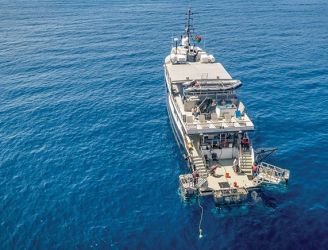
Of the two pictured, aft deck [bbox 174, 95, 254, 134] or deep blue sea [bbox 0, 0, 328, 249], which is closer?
Answer: deep blue sea [bbox 0, 0, 328, 249]

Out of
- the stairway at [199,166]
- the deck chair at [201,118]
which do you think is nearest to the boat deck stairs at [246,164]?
the stairway at [199,166]

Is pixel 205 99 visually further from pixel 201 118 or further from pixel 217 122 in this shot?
pixel 217 122

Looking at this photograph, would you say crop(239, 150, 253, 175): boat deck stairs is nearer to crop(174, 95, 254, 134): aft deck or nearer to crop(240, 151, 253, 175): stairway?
crop(240, 151, 253, 175): stairway

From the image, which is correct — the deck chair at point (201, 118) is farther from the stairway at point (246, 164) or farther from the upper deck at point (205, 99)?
the stairway at point (246, 164)

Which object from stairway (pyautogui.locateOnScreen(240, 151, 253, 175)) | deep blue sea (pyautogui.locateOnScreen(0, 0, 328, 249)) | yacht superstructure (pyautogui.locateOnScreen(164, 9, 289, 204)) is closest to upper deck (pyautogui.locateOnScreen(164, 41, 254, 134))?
yacht superstructure (pyautogui.locateOnScreen(164, 9, 289, 204))

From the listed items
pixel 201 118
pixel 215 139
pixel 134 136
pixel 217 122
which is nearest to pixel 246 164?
pixel 215 139
